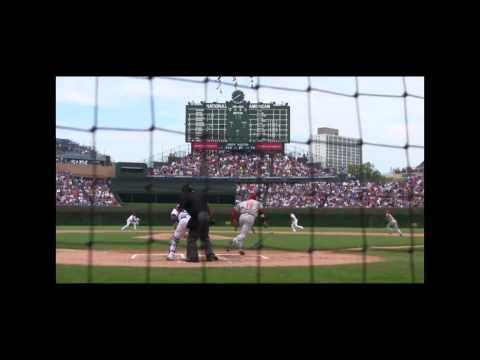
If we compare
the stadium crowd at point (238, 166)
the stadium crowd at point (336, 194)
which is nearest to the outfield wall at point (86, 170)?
the stadium crowd at point (238, 166)

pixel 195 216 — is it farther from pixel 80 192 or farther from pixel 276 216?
pixel 80 192

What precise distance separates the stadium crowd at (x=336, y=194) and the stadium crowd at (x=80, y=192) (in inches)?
148

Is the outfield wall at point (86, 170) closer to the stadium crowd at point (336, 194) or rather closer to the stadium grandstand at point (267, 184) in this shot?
the stadium grandstand at point (267, 184)

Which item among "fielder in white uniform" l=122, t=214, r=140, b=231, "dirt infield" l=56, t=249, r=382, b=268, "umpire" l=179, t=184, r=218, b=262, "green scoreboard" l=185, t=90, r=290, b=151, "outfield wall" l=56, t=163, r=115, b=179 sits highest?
"green scoreboard" l=185, t=90, r=290, b=151

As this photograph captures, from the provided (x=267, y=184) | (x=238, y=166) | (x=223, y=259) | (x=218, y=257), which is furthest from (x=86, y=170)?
(x=223, y=259)

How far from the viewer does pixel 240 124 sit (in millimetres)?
21609

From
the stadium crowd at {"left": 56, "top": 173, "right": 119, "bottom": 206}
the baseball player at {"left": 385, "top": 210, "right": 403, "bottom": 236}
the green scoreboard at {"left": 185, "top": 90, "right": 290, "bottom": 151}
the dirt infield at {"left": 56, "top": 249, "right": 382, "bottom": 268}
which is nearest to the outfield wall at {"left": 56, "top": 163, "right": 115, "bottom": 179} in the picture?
the stadium crowd at {"left": 56, "top": 173, "right": 119, "bottom": 206}

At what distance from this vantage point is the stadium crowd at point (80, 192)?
50.1 ft

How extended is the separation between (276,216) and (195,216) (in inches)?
402

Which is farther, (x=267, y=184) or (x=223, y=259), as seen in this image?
(x=267, y=184)

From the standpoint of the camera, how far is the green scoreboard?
69.0 ft

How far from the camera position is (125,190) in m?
16.8

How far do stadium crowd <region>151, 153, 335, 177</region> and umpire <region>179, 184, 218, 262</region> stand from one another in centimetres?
1151

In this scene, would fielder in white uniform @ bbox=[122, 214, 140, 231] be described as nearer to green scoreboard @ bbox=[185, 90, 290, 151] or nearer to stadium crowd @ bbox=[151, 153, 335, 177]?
stadium crowd @ bbox=[151, 153, 335, 177]
